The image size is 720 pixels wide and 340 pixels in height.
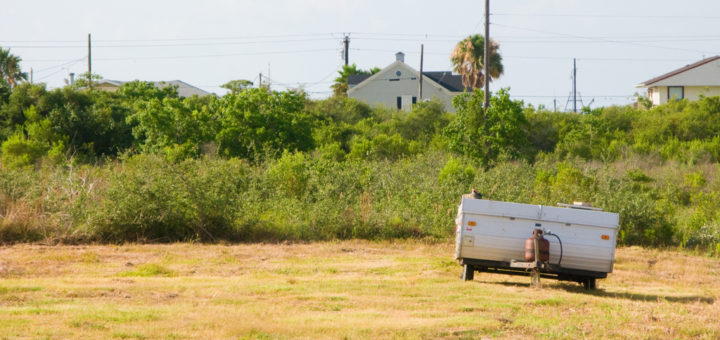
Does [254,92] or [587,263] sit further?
[254,92]

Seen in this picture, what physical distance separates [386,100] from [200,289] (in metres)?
56.6

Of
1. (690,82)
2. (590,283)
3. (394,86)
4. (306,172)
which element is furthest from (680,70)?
(590,283)

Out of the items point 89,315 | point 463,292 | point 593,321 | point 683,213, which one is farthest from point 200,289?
point 683,213

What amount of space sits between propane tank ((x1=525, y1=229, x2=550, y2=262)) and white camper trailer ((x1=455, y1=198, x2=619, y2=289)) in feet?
0.22

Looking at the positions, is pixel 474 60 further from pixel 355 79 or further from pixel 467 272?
pixel 467 272

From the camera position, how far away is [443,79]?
6925 cm

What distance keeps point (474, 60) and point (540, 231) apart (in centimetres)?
5395

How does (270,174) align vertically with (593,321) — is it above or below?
above

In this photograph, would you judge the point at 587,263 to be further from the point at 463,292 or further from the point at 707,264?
the point at 707,264

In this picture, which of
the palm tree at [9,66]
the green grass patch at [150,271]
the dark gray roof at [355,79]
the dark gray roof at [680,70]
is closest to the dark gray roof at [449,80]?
the dark gray roof at [355,79]

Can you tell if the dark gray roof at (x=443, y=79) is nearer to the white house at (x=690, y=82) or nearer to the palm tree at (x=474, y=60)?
the palm tree at (x=474, y=60)

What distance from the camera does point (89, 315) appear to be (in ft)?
33.1

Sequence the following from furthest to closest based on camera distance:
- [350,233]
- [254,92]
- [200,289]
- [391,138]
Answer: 1. [391,138]
2. [254,92]
3. [350,233]
4. [200,289]

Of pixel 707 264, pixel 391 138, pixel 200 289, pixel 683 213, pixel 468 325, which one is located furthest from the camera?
pixel 391 138
